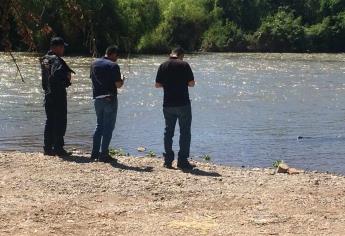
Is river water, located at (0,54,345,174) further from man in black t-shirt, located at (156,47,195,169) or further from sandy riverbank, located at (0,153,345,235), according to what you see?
man in black t-shirt, located at (156,47,195,169)

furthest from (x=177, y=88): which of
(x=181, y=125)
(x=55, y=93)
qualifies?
(x=55, y=93)

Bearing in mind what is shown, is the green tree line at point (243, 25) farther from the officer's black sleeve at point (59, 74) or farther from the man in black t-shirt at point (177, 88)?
the man in black t-shirt at point (177, 88)

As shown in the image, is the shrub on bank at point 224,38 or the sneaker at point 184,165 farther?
the shrub on bank at point 224,38

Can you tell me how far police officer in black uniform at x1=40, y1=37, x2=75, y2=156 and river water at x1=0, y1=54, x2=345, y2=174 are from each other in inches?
14.0

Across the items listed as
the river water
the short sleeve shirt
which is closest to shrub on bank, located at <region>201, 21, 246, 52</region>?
the river water

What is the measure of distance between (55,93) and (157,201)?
9.87ft

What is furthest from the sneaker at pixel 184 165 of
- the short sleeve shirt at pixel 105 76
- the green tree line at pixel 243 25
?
the green tree line at pixel 243 25

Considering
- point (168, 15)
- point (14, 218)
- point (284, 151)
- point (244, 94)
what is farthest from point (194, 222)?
point (168, 15)

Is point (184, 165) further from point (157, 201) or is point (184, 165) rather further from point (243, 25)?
point (243, 25)

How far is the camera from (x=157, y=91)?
2612 cm

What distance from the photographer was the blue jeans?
30.8 ft

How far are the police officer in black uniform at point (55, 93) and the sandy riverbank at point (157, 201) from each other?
0.38 m

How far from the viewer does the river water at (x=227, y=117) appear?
44.7 ft

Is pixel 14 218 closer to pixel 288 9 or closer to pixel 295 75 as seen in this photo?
pixel 295 75
